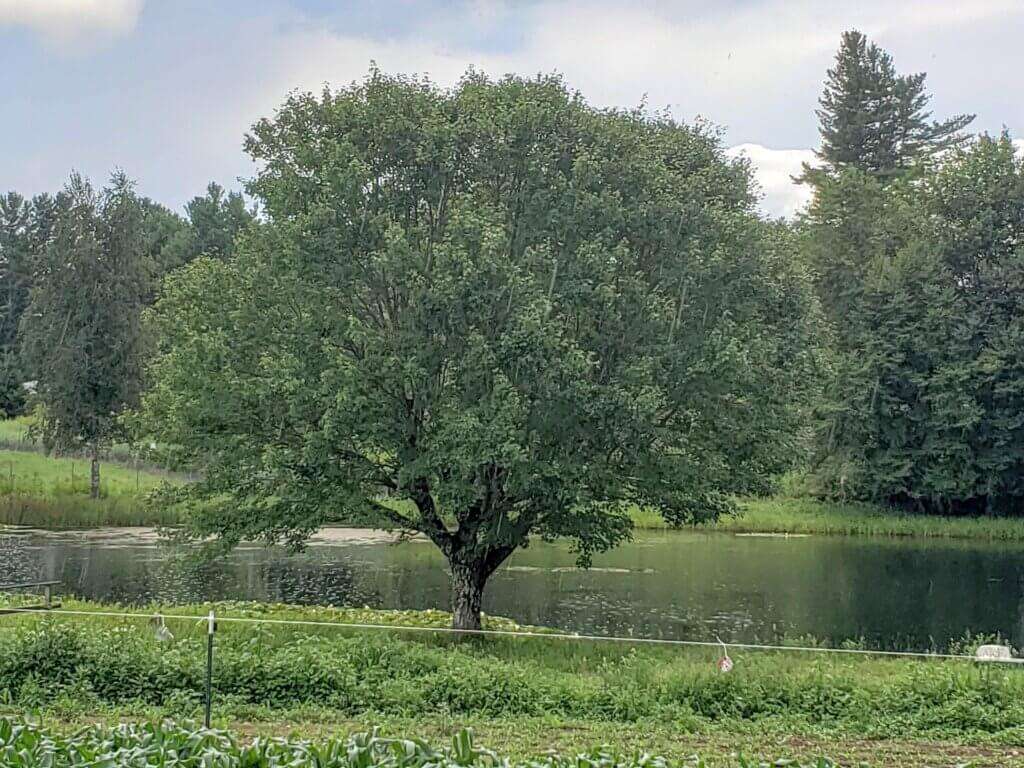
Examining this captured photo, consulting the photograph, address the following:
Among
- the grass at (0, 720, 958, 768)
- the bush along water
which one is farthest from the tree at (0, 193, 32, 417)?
the grass at (0, 720, 958, 768)

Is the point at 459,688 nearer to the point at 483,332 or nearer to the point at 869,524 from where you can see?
the point at 483,332

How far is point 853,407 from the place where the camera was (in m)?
41.8

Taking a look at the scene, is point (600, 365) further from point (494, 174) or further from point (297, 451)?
point (297, 451)

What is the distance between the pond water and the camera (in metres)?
19.3

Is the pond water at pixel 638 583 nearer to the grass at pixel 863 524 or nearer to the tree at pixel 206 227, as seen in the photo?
the grass at pixel 863 524

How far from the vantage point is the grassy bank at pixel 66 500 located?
3194 cm

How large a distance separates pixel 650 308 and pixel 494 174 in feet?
10.1

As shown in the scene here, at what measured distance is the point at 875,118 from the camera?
61188 mm

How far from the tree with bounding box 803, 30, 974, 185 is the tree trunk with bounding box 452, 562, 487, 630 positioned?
50.9 meters

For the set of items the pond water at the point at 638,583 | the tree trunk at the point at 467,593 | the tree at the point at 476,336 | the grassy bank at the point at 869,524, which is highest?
the tree at the point at 476,336

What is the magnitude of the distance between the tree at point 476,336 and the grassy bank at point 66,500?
52.4 ft

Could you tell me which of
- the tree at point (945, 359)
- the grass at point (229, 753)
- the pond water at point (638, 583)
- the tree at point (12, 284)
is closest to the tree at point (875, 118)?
the tree at point (945, 359)

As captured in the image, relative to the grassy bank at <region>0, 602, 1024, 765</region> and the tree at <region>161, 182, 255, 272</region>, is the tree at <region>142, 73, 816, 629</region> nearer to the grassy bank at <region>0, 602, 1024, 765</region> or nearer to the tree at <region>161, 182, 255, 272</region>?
the grassy bank at <region>0, 602, 1024, 765</region>

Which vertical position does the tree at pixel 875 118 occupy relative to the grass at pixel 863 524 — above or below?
above
